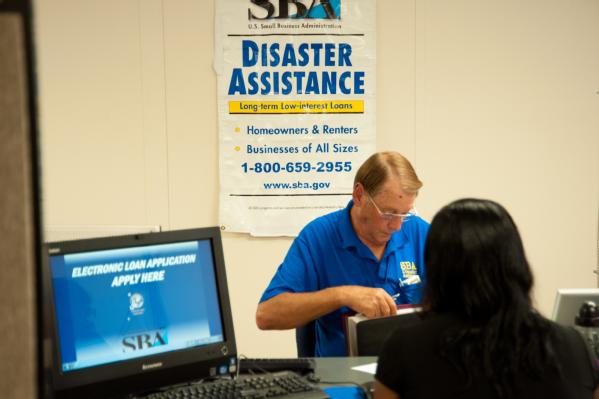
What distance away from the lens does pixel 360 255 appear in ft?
6.91

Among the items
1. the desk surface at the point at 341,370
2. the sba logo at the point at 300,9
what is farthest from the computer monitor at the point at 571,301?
the sba logo at the point at 300,9

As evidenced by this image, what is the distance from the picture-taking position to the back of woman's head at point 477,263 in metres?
1.17

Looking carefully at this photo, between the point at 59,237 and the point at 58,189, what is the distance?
Answer: 5.90ft

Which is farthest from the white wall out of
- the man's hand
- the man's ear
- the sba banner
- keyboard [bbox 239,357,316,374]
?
keyboard [bbox 239,357,316,374]

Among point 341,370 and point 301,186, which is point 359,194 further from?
point 301,186

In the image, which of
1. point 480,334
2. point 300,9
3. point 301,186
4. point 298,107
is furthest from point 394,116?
point 480,334

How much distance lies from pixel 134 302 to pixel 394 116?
2.12m

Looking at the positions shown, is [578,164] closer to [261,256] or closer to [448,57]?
[448,57]

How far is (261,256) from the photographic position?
3193mm

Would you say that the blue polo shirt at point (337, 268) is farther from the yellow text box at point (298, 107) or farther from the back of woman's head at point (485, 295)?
the yellow text box at point (298, 107)

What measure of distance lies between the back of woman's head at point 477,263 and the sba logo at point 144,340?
2.08 feet

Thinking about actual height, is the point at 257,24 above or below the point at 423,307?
above

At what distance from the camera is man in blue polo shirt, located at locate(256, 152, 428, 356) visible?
6.72 ft

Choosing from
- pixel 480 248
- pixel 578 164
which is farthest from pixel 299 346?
pixel 578 164
